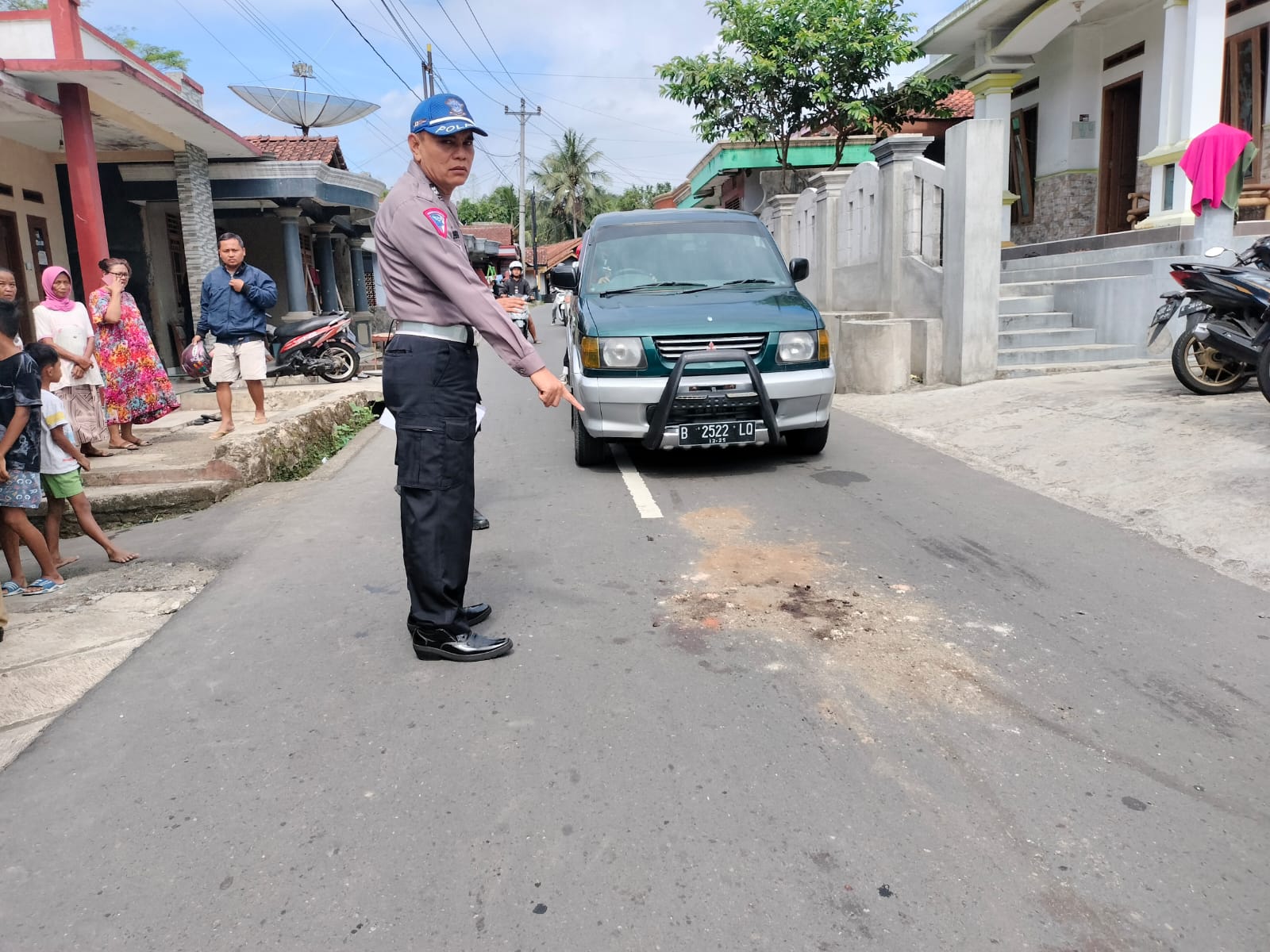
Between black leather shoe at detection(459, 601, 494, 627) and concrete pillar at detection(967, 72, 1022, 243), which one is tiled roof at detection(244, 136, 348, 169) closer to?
concrete pillar at detection(967, 72, 1022, 243)

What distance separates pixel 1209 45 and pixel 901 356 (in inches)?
216

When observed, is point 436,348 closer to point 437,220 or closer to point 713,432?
point 437,220

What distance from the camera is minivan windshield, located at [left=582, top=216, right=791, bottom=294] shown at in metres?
7.43

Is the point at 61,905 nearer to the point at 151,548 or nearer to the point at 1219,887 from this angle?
the point at 1219,887

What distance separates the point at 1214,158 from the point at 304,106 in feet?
51.0

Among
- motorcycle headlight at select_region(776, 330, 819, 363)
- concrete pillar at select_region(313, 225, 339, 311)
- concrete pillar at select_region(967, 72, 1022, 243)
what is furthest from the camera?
concrete pillar at select_region(313, 225, 339, 311)

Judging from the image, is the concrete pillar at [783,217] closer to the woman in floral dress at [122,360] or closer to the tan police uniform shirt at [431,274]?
the woman in floral dress at [122,360]

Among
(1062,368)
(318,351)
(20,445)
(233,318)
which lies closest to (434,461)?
(20,445)

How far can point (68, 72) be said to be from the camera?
9.96 meters

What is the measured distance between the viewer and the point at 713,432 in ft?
21.0

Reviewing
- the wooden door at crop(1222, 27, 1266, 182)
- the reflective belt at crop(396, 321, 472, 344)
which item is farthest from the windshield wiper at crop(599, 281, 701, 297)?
the wooden door at crop(1222, 27, 1266, 182)

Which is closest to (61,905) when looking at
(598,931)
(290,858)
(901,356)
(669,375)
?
(290,858)

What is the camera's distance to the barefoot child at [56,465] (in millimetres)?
5041

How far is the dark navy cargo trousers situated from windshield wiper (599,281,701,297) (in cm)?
381
